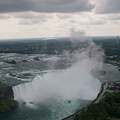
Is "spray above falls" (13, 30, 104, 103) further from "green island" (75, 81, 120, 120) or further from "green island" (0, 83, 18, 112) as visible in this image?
"green island" (75, 81, 120, 120)

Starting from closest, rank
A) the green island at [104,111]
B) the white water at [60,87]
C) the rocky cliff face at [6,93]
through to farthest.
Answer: the green island at [104,111] → the rocky cliff face at [6,93] → the white water at [60,87]

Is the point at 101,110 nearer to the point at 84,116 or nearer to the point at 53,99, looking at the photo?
the point at 84,116

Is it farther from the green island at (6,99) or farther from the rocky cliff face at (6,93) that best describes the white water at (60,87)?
the green island at (6,99)

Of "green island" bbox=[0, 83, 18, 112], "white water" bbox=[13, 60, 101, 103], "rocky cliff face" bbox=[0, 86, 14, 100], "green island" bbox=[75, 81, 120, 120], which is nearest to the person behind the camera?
"green island" bbox=[75, 81, 120, 120]

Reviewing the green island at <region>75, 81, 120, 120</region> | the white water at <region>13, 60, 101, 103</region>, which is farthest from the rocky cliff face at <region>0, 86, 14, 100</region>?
the green island at <region>75, 81, 120, 120</region>

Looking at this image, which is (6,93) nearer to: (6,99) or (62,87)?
(6,99)

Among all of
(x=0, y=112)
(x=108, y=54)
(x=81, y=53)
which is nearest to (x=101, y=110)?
(x=0, y=112)

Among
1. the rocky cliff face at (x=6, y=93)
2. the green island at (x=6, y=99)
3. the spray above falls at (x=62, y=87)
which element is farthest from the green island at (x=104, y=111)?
the rocky cliff face at (x=6, y=93)
